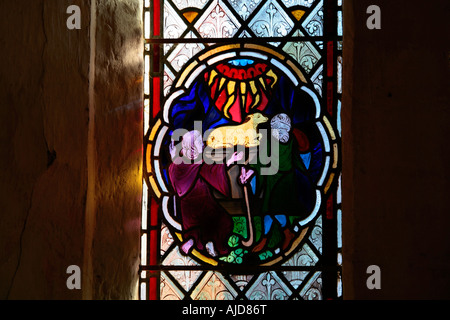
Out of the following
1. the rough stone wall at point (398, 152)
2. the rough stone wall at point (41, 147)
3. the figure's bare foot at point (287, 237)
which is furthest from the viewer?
the figure's bare foot at point (287, 237)

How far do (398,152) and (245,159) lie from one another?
71 cm

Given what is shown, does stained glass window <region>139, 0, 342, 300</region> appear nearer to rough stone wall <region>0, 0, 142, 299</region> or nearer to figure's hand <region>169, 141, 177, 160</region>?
figure's hand <region>169, 141, 177, 160</region>

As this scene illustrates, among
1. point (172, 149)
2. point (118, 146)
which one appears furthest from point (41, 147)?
point (172, 149)

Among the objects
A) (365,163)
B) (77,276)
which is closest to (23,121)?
(77,276)

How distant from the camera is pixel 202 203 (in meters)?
2.56

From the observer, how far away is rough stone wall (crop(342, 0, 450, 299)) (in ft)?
6.61

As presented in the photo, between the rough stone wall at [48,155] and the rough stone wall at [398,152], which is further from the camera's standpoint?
the rough stone wall at [398,152]

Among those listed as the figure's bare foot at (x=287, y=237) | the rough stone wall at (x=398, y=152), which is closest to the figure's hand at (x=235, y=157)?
the figure's bare foot at (x=287, y=237)

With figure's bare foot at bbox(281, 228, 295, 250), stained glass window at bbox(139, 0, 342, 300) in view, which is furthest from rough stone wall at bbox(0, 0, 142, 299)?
figure's bare foot at bbox(281, 228, 295, 250)

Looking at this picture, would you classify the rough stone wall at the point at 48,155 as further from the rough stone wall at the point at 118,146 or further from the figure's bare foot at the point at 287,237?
the figure's bare foot at the point at 287,237

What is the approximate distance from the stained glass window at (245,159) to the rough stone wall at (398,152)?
44cm

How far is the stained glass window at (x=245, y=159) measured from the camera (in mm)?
2533

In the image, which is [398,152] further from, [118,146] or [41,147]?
[41,147]

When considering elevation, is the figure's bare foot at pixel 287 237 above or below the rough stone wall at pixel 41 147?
below
